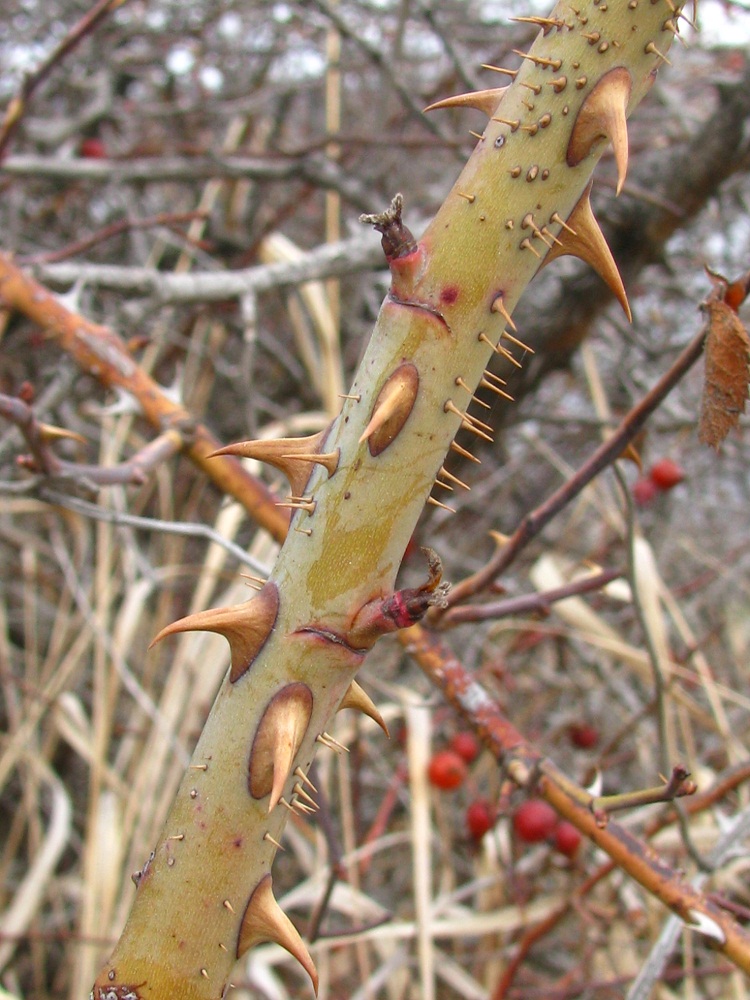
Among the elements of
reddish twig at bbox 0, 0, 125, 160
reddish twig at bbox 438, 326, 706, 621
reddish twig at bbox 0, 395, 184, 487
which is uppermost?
reddish twig at bbox 0, 0, 125, 160

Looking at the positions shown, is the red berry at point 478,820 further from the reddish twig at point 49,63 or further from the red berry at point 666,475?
the reddish twig at point 49,63

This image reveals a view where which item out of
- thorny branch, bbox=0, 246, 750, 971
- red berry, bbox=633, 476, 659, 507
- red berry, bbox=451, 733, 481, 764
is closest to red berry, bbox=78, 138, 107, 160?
thorny branch, bbox=0, 246, 750, 971

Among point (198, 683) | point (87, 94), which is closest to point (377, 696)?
point (198, 683)

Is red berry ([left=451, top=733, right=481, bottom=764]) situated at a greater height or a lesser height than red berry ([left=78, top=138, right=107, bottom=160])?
lesser

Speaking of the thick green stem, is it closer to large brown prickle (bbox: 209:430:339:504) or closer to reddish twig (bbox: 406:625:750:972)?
large brown prickle (bbox: 209:430:339:504)

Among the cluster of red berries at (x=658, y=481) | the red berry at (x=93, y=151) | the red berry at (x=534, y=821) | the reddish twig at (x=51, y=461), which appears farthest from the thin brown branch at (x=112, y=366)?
the red berry at (x=93, y=151)

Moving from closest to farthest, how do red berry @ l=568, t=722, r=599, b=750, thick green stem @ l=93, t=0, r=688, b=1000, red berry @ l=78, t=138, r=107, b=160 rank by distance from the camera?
thick green stem @ l=93, t=0, r=688, b=1000
red berry @ l=568, t=722, r=599, b=750
red berry @ l=78, t=138, r=107, b=160

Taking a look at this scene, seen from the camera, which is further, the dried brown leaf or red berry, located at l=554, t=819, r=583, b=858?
red berry, located at l=554, t=819, r=583, b=858
